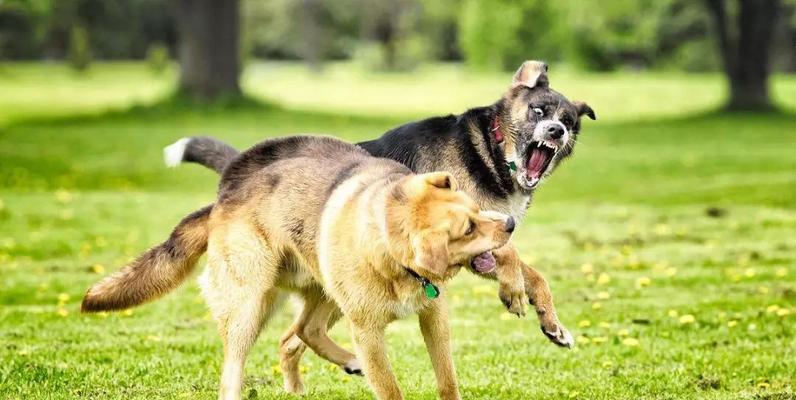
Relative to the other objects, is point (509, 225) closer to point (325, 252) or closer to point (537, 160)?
point (325, 252)

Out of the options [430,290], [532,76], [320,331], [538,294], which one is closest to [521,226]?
[532,76]

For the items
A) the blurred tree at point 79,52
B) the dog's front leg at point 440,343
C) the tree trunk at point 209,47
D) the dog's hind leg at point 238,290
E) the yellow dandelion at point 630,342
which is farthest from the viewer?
the blurred tree at point 79,52

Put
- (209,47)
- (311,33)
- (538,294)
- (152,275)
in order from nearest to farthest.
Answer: (538,294)
(152,275)
(209,47)
(311,33)

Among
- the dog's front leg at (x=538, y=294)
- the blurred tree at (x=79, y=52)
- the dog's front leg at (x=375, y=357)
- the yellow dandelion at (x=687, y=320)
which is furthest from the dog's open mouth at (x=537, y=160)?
the blurred tree at (x=79, y=52)

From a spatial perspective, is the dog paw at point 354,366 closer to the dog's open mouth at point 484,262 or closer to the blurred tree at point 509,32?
the dog's open mouth at point 484,262

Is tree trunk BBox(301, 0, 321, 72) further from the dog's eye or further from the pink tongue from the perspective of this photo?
the dog's eye

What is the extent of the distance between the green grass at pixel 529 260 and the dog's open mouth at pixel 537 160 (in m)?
1.44

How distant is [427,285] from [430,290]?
0.04 meters

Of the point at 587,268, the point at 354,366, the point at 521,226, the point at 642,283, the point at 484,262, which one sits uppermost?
the point at 484,262

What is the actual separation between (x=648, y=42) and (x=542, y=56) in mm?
19558

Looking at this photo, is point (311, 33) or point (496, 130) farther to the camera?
point (311, 33)

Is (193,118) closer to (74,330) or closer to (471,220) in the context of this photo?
(74,330)

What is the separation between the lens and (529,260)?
14656 mm

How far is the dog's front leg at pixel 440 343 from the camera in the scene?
22.6 feet
